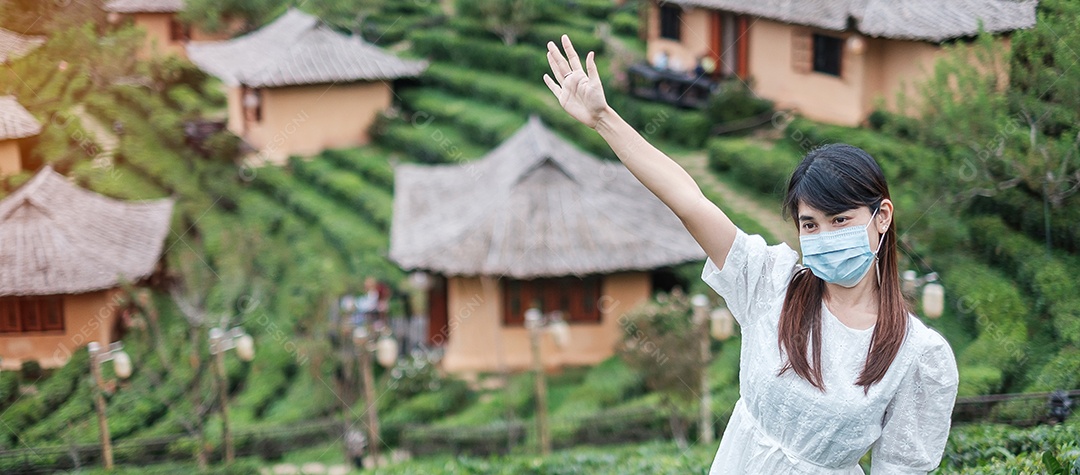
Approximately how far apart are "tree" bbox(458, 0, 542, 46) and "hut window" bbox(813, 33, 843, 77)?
734 cm

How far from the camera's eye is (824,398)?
217cm

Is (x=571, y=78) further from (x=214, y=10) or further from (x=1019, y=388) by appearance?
→ (x=214, y=10)

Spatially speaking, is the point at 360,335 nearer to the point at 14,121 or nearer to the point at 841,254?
the point at 14,121

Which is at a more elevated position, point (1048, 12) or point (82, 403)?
point (1048, 12)

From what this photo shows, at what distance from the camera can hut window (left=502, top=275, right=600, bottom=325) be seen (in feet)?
43.4

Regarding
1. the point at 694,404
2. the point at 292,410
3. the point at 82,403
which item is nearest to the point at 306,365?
the point at 292,410

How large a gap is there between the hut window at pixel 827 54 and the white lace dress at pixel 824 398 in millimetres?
13957

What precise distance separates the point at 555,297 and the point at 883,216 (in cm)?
1106

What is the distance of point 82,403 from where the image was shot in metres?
10.8

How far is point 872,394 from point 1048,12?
18.0ft

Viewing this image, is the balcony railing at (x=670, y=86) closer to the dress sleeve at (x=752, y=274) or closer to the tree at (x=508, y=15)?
the tree at (x=508, y=15)

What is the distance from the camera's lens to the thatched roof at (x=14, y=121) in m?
10.3

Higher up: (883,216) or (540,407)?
(883,216)

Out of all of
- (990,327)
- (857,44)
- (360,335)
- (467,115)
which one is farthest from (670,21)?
(990,327)
